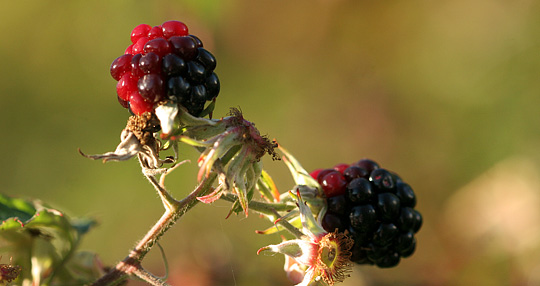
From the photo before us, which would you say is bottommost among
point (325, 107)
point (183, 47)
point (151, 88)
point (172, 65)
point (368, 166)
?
point (151, 88)

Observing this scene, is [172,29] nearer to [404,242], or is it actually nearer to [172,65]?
[172,65]

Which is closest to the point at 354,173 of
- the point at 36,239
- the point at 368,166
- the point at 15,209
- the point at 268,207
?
the point at 368,166

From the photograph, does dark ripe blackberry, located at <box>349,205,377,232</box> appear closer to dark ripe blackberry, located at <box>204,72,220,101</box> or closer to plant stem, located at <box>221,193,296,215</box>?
plant stem, located at <box>221,193,296,215</box>

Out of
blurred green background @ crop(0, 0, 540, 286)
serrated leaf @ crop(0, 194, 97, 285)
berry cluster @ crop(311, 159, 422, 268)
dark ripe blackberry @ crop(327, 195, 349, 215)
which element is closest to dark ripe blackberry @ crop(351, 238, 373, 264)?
berry cluster @ crop(311, 159, 422, 268)

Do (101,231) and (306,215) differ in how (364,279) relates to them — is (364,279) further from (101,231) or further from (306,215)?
(101,231)

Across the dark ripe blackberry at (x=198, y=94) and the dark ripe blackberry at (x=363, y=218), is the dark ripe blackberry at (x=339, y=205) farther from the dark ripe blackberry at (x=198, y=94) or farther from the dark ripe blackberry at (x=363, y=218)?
the dark ripe blackberry at (x=198, y=94)

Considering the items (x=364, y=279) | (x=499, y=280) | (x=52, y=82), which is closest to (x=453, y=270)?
(x=499, y=280)
